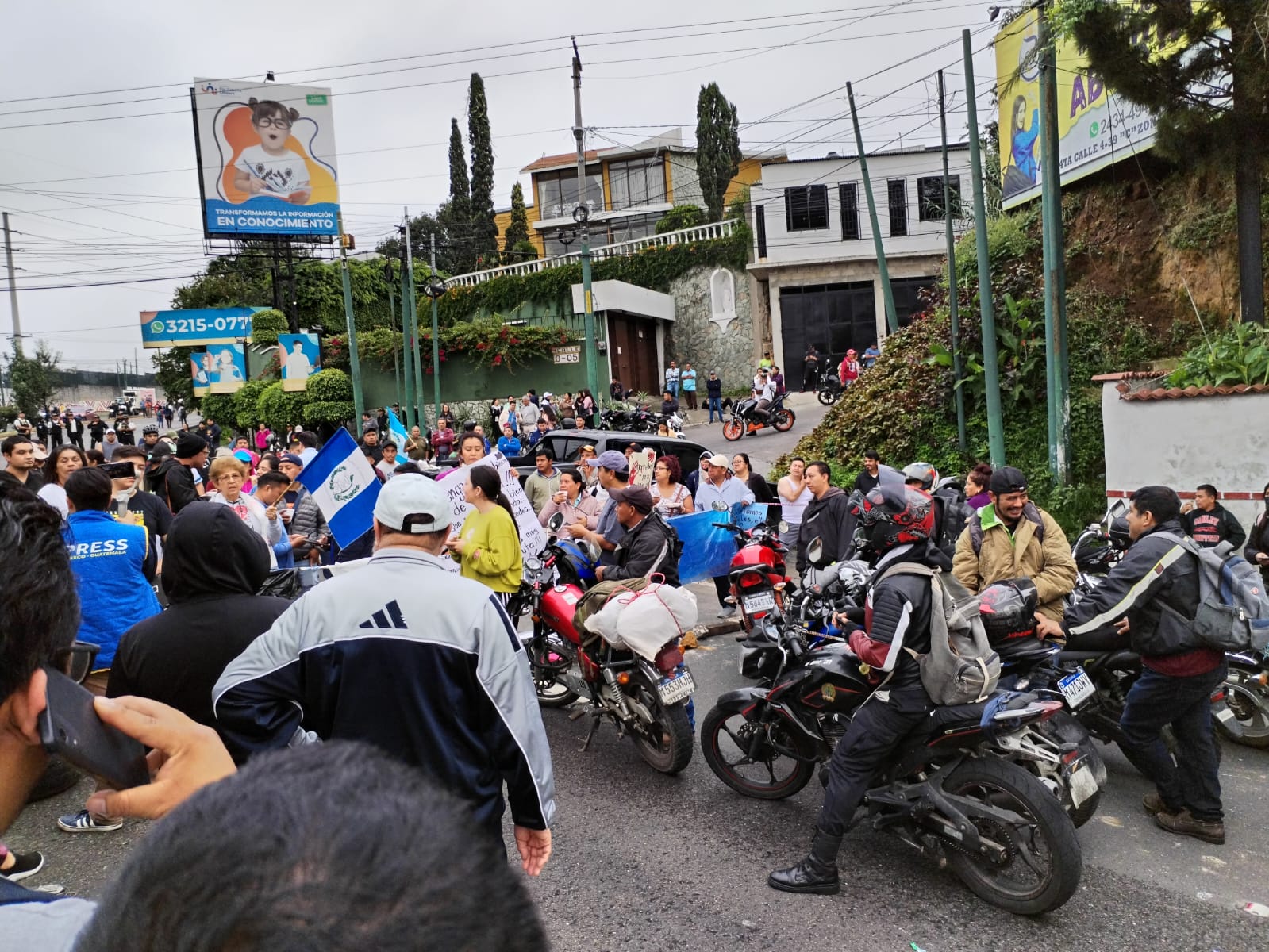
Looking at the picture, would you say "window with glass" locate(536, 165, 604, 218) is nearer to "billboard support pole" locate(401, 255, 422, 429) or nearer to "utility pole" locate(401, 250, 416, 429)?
"utility pole" locate(401, 250, 416, 429)

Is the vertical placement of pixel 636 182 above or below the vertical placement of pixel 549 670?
above

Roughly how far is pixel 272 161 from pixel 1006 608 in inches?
1639

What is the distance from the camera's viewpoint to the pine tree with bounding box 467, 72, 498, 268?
162 ft

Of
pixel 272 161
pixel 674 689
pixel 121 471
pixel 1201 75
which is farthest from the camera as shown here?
pixel 272 161

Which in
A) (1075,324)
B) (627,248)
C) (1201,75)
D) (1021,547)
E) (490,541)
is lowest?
(1021,547)

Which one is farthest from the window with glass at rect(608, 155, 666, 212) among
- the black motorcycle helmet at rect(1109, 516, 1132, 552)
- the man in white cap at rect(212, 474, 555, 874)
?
the man in white cap at rect(212, 474, 555, 874)

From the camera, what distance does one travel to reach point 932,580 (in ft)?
13.2

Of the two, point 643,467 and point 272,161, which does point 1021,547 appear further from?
point 272,161

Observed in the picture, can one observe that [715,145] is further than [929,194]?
Yes

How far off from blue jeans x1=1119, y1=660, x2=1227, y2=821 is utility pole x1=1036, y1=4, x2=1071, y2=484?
24.9ft

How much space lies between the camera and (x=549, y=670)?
6.37 m

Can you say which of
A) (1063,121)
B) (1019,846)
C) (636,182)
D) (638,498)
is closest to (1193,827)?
(1019,846)

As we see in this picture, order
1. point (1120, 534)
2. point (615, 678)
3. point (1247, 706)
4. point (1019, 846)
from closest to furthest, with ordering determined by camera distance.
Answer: point (1019, 846) < point (615, 678) < point (1247, 706) < point (1120, 534)

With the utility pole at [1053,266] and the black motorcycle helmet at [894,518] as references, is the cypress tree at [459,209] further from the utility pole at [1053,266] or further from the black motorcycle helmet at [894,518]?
the black motorcycle helmet at [894,518]
